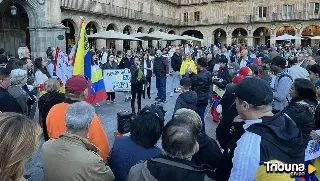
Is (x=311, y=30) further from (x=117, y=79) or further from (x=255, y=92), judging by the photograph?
(x=255, y=92)

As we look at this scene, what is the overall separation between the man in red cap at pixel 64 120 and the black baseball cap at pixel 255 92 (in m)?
1.65

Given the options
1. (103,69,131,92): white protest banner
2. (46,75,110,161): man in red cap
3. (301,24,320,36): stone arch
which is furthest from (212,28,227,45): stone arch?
(46,75,110,161): man in red cap

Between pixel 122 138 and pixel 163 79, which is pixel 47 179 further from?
pixel 163 79

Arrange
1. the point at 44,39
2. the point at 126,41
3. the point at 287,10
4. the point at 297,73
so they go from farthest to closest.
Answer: the point at 287,10 < the point at 126,41 < the point at 44,39 < the point at 297,73

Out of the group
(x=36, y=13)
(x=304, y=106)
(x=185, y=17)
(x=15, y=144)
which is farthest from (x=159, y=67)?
(x=185, y=17)

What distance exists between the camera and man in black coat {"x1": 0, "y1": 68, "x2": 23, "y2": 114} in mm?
4414

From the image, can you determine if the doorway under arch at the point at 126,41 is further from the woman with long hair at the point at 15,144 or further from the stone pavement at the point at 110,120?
the woman with long hair at the point at 15,144

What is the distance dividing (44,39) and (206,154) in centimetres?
1837

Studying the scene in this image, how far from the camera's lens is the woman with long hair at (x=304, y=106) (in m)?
3.07

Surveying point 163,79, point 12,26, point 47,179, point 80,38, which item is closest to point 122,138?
point 47,179

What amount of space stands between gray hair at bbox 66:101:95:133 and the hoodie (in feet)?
4.33

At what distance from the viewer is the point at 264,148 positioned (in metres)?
2.07

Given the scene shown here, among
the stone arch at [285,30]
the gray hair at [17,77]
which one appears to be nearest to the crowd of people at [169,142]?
the gray hair at [17,77]

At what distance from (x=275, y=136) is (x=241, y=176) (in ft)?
1.10
